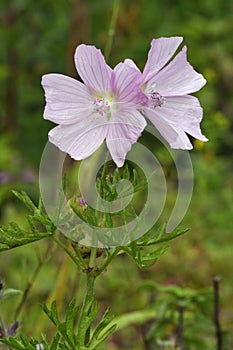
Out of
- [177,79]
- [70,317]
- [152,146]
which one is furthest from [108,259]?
[152,146]

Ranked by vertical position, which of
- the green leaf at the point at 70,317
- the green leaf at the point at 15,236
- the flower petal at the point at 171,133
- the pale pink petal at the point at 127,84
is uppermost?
the pale pink petal at the point at 127,84

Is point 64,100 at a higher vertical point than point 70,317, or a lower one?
higher

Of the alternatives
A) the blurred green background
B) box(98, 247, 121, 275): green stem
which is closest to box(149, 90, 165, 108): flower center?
box(98, 247, 121, 275): green stem

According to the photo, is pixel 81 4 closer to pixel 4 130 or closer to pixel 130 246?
pixel 4 130

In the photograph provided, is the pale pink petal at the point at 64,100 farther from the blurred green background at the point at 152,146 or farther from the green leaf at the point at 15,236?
the blurred green background at the point at 152,146

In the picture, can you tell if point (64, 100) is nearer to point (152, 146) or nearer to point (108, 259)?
point (108, 259)

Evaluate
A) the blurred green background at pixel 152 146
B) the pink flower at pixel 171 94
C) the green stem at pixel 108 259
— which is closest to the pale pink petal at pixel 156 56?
the pink flower at pixel 171 94
